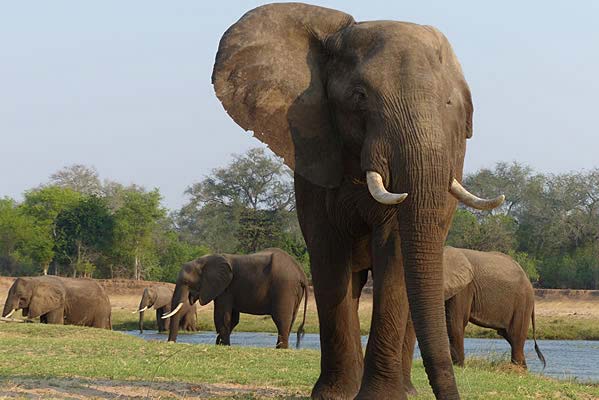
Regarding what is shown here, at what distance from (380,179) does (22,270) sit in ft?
175

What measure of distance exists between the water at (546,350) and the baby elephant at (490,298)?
1.51 feet

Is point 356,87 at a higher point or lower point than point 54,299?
higher

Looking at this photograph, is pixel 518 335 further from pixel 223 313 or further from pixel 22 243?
pixel 22 243

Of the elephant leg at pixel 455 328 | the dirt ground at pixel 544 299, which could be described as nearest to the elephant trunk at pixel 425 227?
the elephant leg at pixel 455 328

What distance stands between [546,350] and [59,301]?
11682mm

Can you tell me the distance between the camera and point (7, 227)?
55.3m

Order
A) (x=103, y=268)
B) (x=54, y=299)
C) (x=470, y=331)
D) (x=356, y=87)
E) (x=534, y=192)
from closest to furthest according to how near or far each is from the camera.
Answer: (x=356, y=87), (x=54, y=299), (x=470, y=331), (x=103, y=268), (x=534, y=192)

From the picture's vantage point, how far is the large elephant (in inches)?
242

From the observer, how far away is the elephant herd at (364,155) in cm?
614

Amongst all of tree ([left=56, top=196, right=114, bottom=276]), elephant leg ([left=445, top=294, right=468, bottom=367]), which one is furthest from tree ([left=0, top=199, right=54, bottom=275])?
elephant leg ([left=445, top=294, right=468, bottom=367])

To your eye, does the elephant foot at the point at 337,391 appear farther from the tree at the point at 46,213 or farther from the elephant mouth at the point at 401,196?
the tree at the point at 46,213

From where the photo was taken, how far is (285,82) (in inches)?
285

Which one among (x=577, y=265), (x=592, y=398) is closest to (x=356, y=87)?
(x=592, y=398)

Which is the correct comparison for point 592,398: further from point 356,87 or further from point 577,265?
point 577,265
